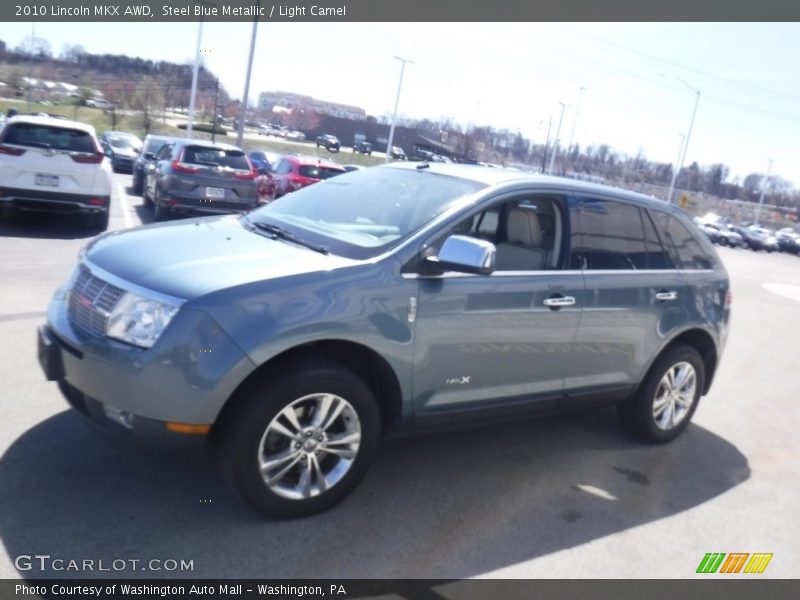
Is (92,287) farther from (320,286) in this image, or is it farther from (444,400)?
(444,400)

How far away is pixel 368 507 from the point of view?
3943mm

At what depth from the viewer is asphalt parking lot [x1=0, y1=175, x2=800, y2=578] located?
132 inches

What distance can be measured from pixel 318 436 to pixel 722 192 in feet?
346

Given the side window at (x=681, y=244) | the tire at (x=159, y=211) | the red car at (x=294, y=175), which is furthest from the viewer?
the red car at (x=294, y=175)

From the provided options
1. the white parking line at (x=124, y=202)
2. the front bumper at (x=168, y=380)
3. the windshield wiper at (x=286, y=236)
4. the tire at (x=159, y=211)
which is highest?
the windshield wiper at (x=286, y=236)

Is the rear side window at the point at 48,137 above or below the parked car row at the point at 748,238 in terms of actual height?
→ above

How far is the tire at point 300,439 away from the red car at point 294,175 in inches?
537

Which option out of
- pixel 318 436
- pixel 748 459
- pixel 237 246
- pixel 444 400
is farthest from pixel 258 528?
pixel 748 459

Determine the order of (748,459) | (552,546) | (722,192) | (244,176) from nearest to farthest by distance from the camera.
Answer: (552,546) → (748,459) → (244,176) → (722,192)

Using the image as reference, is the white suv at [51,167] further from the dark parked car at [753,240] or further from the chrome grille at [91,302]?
the dark parked car at [753,240]

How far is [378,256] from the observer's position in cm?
384

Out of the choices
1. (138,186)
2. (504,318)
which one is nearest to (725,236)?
(138,186)

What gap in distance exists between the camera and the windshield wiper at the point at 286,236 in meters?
3.94

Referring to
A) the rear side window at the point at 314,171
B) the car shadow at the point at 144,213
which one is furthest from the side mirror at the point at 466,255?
the rear side window at the point at 314,171
